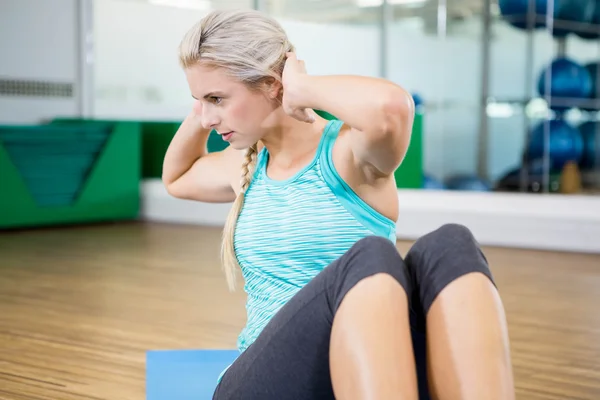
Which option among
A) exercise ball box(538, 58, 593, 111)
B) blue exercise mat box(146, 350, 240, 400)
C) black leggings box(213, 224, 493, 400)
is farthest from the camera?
exercise ball box(538, 58, 593, 111)

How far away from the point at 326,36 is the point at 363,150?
601cm

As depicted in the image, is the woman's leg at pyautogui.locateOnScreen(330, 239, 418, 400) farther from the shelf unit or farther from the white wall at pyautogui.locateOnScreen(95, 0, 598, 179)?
the white wall at pyautogui.locateOnScreen(95, 0, 598, 179)

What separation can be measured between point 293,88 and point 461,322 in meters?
0.43

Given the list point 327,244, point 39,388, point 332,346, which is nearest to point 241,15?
point 327,244

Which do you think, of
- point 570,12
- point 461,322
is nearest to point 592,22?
point 570,12

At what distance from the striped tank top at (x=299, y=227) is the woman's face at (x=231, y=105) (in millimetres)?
95

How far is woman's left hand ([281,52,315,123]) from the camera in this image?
1.25 meters

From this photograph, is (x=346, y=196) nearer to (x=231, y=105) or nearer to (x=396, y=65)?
(x=231, y=105)

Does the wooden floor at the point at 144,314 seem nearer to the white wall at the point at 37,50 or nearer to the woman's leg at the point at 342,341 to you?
the woman's leg at the point at 342,341

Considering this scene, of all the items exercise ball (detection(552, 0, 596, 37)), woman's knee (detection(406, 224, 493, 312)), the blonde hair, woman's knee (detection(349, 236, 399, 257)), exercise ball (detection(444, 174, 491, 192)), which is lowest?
exercise ball (detection(444, 174, 491, 192))

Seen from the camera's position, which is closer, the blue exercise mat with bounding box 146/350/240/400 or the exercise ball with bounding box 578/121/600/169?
the blue exercise mat with bounding box 146/350/240/400

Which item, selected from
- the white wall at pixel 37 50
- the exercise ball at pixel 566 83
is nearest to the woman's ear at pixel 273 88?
the white wall at pixel 37 50

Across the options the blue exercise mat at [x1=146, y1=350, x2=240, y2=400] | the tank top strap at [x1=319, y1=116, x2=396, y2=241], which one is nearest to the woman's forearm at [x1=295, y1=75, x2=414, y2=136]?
the tank top strap at [x1=319, y1=116, x2=396, y2=241]

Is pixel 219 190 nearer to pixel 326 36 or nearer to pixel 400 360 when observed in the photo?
pixel 400 360
